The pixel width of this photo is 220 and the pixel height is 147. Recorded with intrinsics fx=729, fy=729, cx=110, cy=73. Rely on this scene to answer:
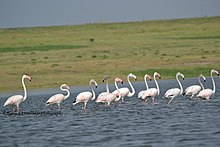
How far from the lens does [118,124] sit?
2025 cm

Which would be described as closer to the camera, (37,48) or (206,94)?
(206,94)

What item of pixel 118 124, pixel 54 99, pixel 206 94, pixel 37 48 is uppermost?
pixel 37 48

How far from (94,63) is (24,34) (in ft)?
87.7

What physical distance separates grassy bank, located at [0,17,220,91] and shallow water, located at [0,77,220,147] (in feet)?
35.7

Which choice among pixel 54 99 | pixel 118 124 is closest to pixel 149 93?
pixel 54 99

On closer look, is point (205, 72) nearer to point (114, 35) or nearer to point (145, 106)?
point (145, 106)

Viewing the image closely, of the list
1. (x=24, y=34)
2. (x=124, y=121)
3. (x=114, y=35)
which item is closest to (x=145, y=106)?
(x=124, y=121)

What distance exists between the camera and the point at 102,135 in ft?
59.4

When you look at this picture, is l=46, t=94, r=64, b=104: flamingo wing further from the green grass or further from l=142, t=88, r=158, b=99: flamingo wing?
the green grass

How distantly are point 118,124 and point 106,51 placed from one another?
100ft

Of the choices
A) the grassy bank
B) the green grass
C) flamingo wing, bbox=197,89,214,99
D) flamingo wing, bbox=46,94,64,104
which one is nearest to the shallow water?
flamingo wing, bbox=197,89,214,99

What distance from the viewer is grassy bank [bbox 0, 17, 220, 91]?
129 feet

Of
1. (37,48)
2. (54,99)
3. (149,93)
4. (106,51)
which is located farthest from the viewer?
(37,48)

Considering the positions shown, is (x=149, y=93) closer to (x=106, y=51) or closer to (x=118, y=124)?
(x=118, y=124)
